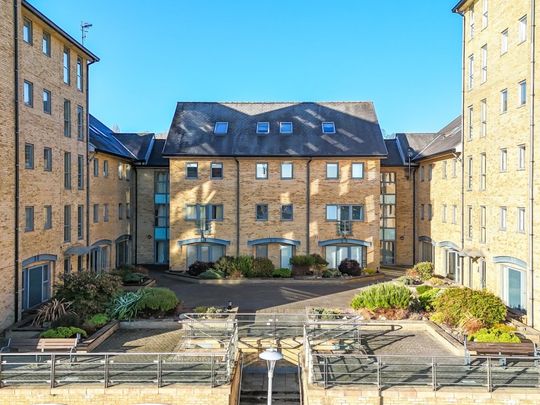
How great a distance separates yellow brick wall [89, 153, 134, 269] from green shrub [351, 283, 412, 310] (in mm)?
15048

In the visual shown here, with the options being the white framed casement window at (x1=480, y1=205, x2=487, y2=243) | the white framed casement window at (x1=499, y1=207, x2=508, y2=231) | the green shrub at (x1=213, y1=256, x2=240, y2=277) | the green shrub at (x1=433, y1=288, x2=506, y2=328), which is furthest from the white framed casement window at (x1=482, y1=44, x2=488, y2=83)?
the green shrub at (x1=213, y1=256, x2=240, y2=277)

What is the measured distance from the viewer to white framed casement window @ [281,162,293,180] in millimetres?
30109

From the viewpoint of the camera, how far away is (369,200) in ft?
98.1

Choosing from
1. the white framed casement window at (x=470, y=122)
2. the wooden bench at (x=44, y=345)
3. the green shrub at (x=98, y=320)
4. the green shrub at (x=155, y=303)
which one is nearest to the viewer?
the wooden bench at (x=44, y=345)

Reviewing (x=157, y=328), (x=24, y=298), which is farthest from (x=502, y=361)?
(x=24, y=298)

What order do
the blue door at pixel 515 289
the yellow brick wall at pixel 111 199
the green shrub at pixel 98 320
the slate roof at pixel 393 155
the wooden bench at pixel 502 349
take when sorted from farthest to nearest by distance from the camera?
the slate roof at pixel 393 155 < the yellow brick wall at pixel 111 199 < the blue door at pixel 515 289 < the green shrub at pixel 98 320 < the wooden bench at pixel 502 349

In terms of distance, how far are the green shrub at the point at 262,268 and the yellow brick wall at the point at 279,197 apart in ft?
6.95

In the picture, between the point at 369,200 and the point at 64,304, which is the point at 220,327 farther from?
the point at 369,200

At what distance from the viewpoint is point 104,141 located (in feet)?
96.0

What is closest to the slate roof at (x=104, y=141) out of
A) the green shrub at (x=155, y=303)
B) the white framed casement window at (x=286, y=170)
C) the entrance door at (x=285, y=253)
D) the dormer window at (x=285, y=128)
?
the white framed casement window at (x=286, y=170)

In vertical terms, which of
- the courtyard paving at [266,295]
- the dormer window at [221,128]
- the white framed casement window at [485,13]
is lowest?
the courtyard paving at [266,295]

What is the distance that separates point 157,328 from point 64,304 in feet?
11.0

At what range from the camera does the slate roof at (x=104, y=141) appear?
27091 mm

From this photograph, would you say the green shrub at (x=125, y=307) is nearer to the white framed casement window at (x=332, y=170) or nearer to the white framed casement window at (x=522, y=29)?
the white framed casement window at (x=332, y=170)
